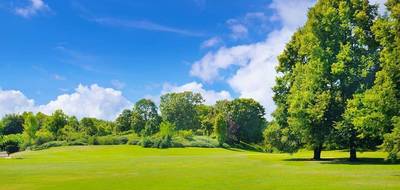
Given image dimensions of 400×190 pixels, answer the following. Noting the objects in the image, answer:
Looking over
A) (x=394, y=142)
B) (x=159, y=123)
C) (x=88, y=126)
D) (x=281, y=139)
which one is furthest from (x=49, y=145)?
(x=394, y=142)

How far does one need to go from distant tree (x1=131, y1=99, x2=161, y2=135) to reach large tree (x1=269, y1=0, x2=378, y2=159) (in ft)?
316

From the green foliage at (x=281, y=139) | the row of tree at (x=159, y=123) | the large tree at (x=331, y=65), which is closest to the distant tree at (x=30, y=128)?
the row of tree at (x=159, y=123)

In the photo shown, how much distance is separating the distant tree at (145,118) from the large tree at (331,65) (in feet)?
316

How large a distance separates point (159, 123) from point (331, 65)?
117 metres

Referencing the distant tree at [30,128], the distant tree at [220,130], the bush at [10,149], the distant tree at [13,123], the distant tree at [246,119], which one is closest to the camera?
the bush at [10,149]

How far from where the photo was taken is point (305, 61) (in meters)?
64.6

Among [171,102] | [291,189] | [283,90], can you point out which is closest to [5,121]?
[171,102]

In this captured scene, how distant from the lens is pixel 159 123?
16600 cm

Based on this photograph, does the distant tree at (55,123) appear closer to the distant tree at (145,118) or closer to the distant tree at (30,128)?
the distant tree at (30,128)

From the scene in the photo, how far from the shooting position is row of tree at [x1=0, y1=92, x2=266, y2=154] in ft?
431

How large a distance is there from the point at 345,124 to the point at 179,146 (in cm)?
6845

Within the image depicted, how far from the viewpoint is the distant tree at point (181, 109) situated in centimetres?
18038

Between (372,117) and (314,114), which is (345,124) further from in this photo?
(372,117)

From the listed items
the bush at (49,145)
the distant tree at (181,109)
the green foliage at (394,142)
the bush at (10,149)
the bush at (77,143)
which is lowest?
the bush at (10,149)
